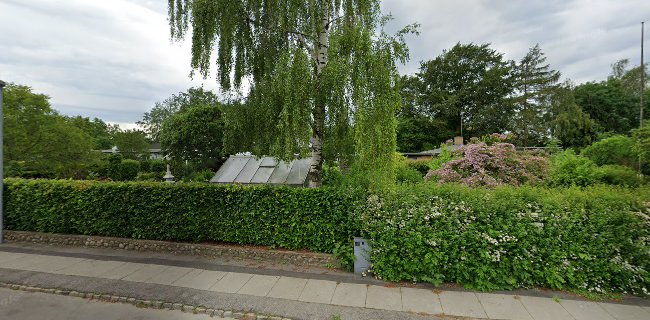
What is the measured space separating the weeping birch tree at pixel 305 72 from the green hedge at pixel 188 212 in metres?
0.99

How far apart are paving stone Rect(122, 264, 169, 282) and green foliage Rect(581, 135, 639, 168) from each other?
14791 millimetres

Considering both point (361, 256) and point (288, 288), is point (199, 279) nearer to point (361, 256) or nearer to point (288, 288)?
point (288, 288)

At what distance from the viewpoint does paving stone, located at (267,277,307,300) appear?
14.4 ft

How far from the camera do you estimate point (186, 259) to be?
19.4 feet

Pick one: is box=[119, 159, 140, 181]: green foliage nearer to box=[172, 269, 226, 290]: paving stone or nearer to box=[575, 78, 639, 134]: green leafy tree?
box=[172, 269, 226, 290]: paving stone

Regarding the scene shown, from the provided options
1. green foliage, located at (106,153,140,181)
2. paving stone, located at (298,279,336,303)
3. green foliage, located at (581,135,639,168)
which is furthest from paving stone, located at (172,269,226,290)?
green foliage, located at (106,153,140,181)

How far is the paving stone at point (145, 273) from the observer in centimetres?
498

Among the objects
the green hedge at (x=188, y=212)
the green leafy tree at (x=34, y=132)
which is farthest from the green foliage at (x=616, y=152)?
the green leafy tree at (x=34, y=132)

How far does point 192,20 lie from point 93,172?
15439 millimetres

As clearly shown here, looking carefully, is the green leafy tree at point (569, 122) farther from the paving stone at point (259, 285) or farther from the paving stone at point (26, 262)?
the paving stone at point (26, 262)

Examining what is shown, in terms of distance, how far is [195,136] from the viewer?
61.2 ft

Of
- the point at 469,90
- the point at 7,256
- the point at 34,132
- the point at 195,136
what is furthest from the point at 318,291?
the point at 469,90

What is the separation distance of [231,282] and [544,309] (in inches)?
186

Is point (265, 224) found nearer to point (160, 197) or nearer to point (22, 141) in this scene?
point (160, 197)
